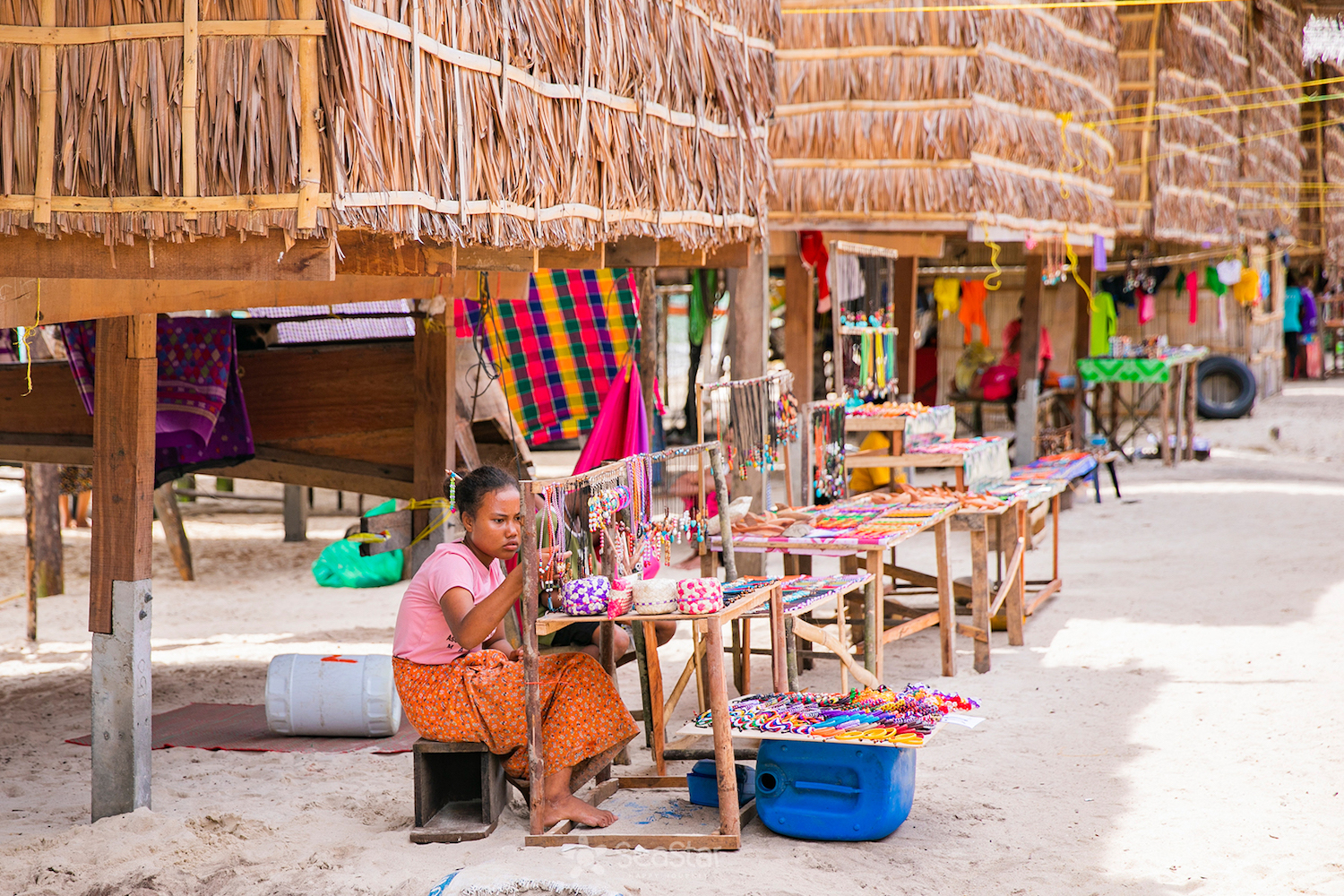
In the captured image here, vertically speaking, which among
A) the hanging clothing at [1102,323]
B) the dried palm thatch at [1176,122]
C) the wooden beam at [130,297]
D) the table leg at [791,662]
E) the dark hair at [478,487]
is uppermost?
the dried palm thatch at [1176,122]

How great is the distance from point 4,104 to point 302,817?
8.21 feet

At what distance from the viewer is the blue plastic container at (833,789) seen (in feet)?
13.5

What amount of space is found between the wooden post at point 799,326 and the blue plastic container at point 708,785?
15.4 ft

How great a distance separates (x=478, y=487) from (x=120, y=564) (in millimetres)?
1294

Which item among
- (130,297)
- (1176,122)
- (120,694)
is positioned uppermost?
(1176,122)

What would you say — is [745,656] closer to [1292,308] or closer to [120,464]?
[120,464]

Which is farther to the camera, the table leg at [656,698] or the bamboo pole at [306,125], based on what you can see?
the table leg at [656,698]

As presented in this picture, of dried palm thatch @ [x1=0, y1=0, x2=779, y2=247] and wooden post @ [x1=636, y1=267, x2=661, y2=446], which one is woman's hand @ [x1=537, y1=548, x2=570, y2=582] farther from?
wooden post @ [x1=636, y1=267, x2=661, y2=446]

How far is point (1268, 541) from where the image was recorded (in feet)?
32.9

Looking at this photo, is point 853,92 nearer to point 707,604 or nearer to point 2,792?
point 707,604

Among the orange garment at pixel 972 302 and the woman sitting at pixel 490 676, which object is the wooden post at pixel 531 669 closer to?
the woman sitting at pixel 490 676

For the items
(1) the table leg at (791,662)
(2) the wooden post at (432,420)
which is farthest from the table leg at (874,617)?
(2) the wooden post at (432,420)

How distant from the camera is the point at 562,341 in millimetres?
8836

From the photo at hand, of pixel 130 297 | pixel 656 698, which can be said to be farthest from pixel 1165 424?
pixel 130 297
